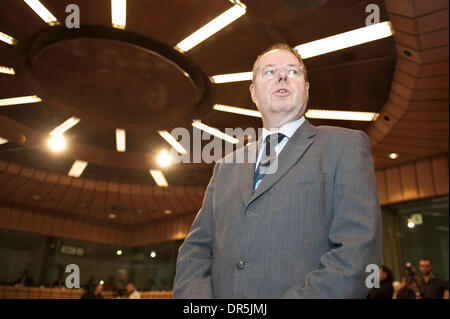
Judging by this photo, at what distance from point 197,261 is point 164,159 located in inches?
285

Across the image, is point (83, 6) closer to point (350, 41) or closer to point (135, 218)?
point (350, 41)

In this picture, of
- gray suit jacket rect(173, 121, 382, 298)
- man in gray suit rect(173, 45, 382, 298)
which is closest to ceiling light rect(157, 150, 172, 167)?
man in gray suit rect(173, 45, 382, 298)

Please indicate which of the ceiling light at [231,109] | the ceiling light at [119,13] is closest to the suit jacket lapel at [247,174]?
the ceiling light at [119,13]

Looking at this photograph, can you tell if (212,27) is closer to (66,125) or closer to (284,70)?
(284,70)

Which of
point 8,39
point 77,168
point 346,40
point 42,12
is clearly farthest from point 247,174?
point 77,168

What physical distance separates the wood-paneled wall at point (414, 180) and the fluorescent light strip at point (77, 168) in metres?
6.59

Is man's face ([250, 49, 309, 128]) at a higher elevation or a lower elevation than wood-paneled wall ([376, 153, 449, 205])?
lower

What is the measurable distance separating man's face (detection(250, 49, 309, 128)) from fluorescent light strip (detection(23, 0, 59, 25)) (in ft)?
11.6

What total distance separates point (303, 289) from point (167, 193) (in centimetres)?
904

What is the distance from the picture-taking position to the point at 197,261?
1.32 metres

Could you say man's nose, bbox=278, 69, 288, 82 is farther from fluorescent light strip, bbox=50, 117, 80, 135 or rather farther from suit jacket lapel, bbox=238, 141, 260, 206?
fluorescent light strip, bbox=50, 117, 80, 135

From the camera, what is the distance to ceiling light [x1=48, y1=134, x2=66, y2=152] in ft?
23.6

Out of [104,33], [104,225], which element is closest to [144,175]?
[104,225]

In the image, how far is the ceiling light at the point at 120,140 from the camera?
23.6ft
